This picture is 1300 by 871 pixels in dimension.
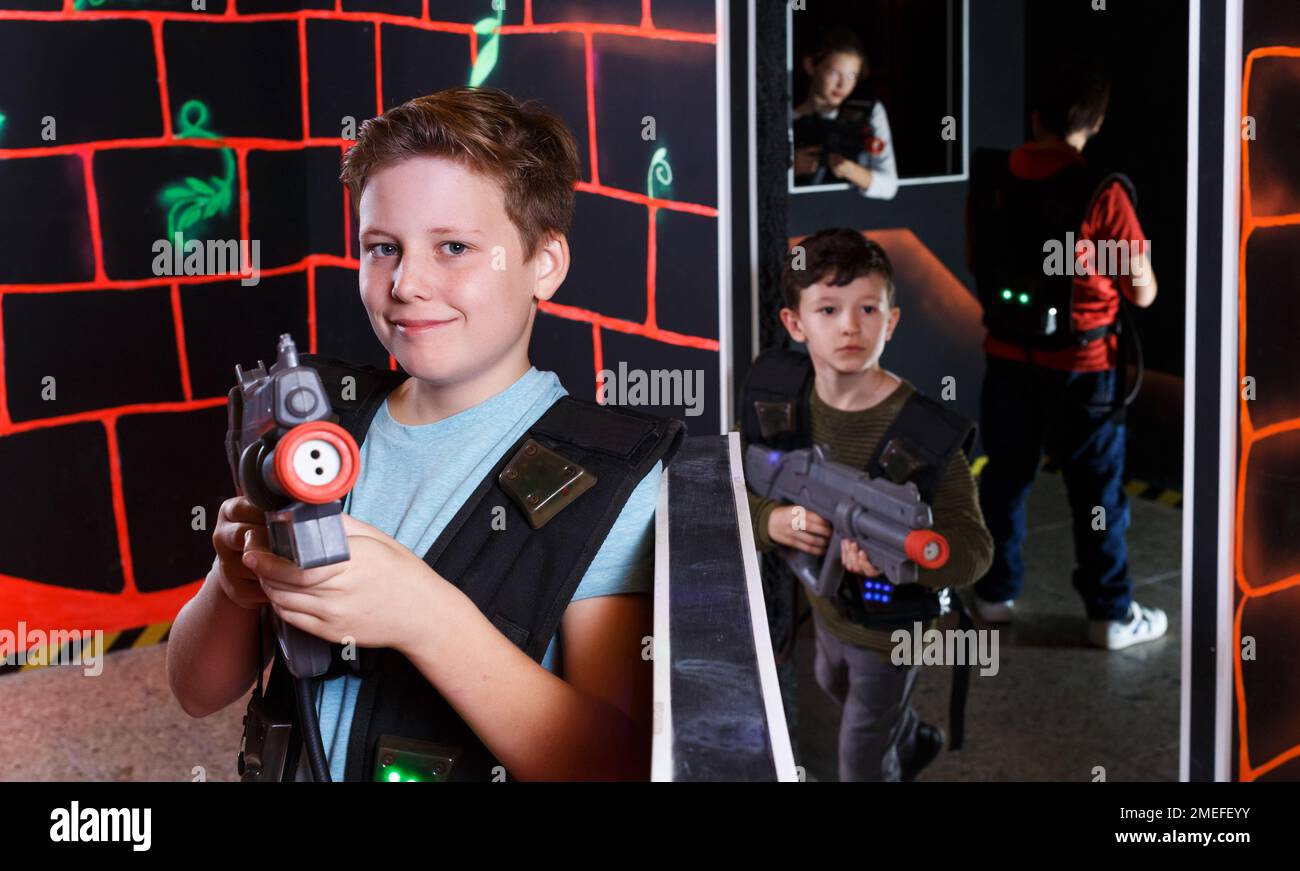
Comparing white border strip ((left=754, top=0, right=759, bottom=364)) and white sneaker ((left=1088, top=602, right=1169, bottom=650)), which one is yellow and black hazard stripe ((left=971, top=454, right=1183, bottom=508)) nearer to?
white sneaker ((left=1088, top=602, right=1169, bottom=650))

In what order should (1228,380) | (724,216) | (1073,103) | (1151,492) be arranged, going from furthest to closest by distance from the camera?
(1151,492)
(1073,103)
(724,216)
(1228,380)

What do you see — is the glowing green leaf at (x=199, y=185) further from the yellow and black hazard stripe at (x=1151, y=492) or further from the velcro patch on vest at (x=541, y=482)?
the yellow and black hazard stripe at (x=1151, y=492)

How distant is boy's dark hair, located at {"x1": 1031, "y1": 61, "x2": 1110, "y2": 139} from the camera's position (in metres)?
3.25

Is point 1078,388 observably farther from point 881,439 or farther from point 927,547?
point 927,547

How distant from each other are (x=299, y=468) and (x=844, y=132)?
9.95 feet

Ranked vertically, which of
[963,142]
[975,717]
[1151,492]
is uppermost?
[963,142]

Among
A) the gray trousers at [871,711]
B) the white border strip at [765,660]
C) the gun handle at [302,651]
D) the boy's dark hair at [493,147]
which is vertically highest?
the boy's dark hair at [493,147]

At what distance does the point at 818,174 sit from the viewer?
383 centimetres

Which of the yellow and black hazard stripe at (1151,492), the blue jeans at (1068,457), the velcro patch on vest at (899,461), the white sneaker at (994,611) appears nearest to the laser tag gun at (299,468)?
the velcro patch on vest at (899,461)

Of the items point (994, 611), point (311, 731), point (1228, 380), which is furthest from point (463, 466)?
point (994, 611)

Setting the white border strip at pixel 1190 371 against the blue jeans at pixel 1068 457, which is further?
the blue jeans at pixel 1068 457

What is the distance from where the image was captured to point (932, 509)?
2404 millimetres

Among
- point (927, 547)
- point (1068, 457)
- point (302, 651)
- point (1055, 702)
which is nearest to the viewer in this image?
point (302, 651)

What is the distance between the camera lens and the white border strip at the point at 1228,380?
223 cm
